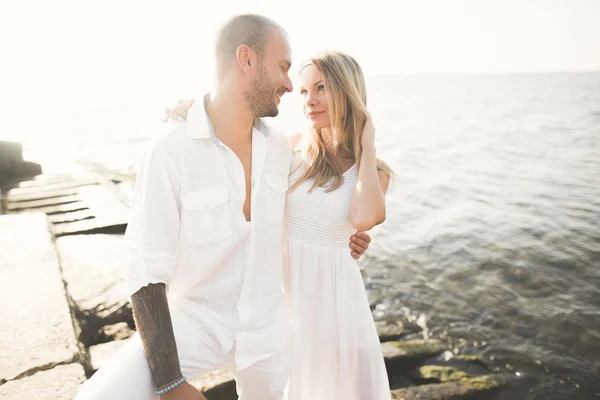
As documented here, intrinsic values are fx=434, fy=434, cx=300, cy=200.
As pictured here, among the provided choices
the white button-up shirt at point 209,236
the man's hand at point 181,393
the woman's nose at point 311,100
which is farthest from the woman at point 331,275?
the man's hand at point 181,393

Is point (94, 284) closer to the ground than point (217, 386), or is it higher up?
higher up

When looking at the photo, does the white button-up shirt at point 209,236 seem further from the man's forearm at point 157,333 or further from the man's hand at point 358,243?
the man's hand at point 358,243

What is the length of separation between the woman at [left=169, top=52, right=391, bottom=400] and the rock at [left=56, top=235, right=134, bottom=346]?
4.66 ft

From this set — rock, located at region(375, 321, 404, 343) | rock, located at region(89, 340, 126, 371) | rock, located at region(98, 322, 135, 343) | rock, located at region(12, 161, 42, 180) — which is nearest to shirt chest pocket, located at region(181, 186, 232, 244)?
rock, located at region(89, 340, 126, 371)

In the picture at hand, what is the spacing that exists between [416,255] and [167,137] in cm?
741

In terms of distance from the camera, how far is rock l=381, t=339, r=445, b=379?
479 centimetres

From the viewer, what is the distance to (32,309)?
3.31 meters

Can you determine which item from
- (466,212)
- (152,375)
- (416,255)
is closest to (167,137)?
(152,375)

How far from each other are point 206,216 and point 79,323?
2279 mm

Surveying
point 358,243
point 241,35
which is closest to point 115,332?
point 358,243

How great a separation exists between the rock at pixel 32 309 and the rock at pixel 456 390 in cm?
291

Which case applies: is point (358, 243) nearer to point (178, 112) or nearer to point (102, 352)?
point (178, 112)

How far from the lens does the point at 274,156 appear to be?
2742mm

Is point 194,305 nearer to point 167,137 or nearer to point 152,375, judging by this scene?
point 152,375
